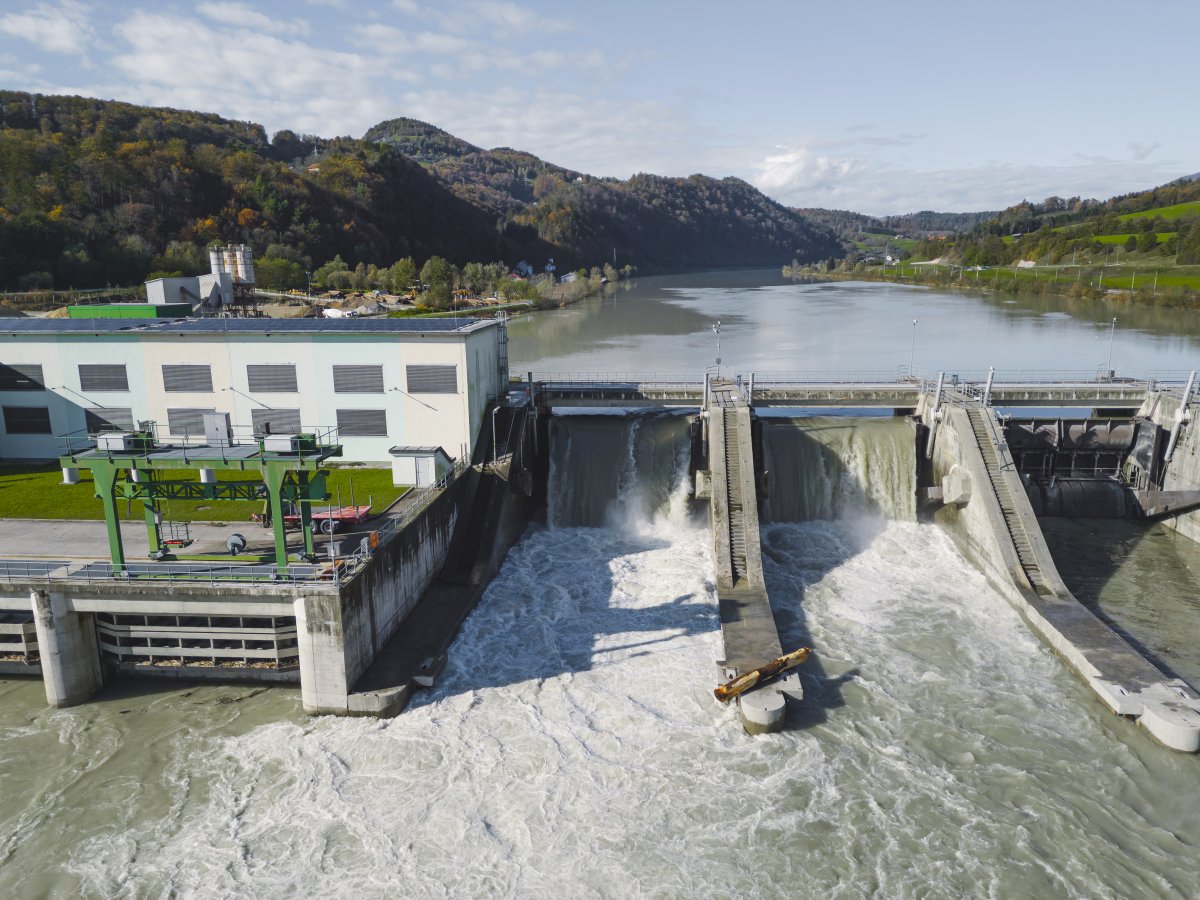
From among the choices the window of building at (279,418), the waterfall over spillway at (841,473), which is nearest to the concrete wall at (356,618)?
the window of building at (279,418)

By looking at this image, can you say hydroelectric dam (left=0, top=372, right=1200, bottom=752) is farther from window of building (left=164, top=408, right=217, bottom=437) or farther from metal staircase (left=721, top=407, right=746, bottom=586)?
window of building (left=164, top=408, right=217, bottom=437)

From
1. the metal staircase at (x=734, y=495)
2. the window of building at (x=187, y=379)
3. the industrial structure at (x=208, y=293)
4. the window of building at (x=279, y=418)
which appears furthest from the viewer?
the industrial structure at (x=208, y=293)

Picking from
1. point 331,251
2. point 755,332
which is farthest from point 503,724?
point 331,251

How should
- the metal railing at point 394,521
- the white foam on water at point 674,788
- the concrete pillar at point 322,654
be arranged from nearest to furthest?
the white foam on water at point 674,788
the concrete pillar at point 322,654
the metal railing at point 394,521

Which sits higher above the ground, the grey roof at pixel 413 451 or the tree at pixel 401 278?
the tree at pixel 401 278

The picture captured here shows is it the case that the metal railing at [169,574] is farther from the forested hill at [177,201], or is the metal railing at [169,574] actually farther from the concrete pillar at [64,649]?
the forested hill at [177,201]

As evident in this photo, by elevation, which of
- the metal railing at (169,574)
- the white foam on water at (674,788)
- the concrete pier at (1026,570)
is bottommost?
the white foam on water at (674,788)

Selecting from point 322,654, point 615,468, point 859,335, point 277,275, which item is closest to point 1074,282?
point 859,335

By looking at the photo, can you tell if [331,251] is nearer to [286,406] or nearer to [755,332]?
[755,332]
